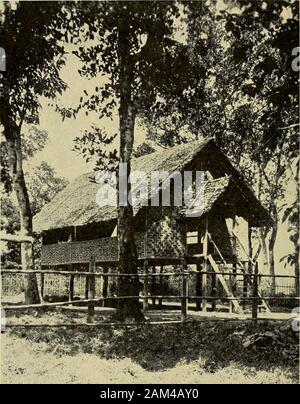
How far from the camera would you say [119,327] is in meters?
11.7

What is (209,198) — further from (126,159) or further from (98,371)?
(98,371)

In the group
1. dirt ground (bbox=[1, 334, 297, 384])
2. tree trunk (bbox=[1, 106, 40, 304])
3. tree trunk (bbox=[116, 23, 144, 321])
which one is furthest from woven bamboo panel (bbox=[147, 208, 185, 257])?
dirt ground (bbox=[1, 334, 297, 384])

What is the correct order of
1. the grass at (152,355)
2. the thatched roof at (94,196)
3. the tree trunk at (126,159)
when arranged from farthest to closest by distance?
1. the thatched roof at (94,196)
2. the tree trunk at (126,159)
3. the grass at (152,355)

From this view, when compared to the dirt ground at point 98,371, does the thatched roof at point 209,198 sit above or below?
above

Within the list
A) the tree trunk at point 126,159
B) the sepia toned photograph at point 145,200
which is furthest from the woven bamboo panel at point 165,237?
the tree trunk at point 126,159

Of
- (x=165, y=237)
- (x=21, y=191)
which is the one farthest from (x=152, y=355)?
(x=165, y=237)

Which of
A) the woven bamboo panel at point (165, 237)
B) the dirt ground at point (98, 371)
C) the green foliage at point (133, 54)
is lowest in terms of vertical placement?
the dirt ground at point (98, 371)

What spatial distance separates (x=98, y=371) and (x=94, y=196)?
15383mm

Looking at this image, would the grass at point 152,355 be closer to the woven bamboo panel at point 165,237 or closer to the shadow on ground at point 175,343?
the shadow on ground at point 175,343

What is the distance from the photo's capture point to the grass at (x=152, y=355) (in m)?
9.08

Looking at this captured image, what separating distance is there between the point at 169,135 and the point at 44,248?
39.1 feet

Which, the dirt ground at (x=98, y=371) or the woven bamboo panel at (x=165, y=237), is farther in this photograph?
the woven bamboo panel at (x=165, y=237)

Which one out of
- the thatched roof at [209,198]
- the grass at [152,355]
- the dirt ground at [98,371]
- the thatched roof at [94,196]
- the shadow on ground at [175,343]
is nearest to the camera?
the dirt ground at [98,371]

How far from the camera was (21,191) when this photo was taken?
1662 centimetres
